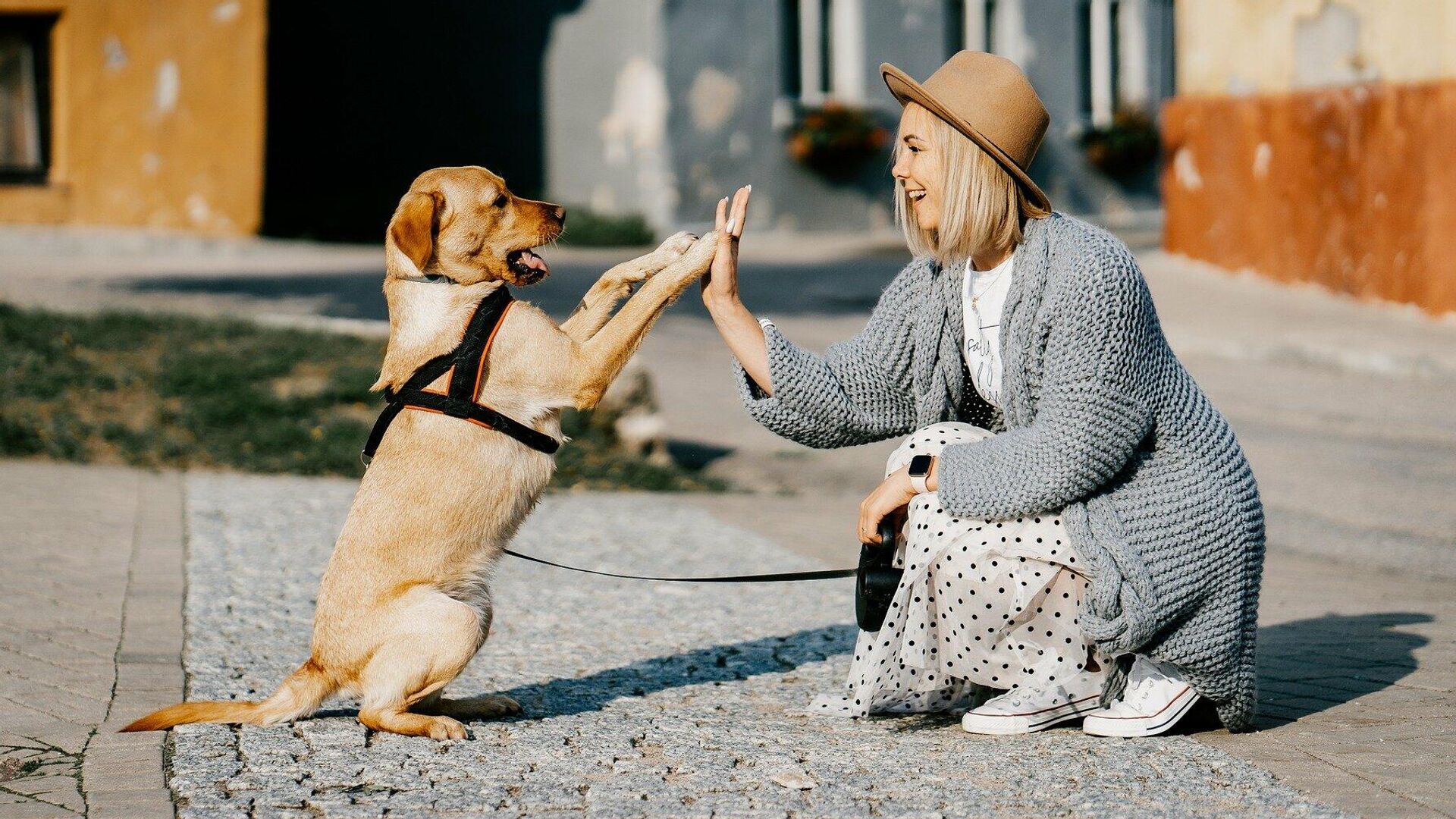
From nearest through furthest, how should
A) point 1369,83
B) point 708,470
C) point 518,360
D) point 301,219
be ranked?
point 518,360
point 708,470
point 1369,83
point 301,219

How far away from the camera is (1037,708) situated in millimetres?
4125

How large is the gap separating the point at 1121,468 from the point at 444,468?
69.5 inches

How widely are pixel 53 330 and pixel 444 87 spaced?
1427cm

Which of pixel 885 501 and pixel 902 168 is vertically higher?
pixel 902 168

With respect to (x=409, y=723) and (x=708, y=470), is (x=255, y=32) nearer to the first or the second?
(x=708, y=470)

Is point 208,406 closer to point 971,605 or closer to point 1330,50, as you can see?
point 971,605

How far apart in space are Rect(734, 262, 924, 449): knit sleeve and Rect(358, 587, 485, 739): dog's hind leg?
40.1 inches

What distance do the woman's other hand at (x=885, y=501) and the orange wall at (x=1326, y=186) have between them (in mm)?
9427

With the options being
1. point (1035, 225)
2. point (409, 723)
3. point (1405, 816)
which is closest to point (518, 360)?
point (409, 723)

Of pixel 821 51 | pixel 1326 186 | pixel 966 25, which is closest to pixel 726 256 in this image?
pixel 1326 186

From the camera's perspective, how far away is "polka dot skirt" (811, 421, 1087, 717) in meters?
3.96

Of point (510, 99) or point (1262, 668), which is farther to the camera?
point (510, 99)

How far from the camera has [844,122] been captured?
2189 centimetres

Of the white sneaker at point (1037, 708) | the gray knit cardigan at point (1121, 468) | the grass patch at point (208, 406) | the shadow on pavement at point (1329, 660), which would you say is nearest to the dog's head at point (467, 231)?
the gray knit cardigan at point (1121, 468)
